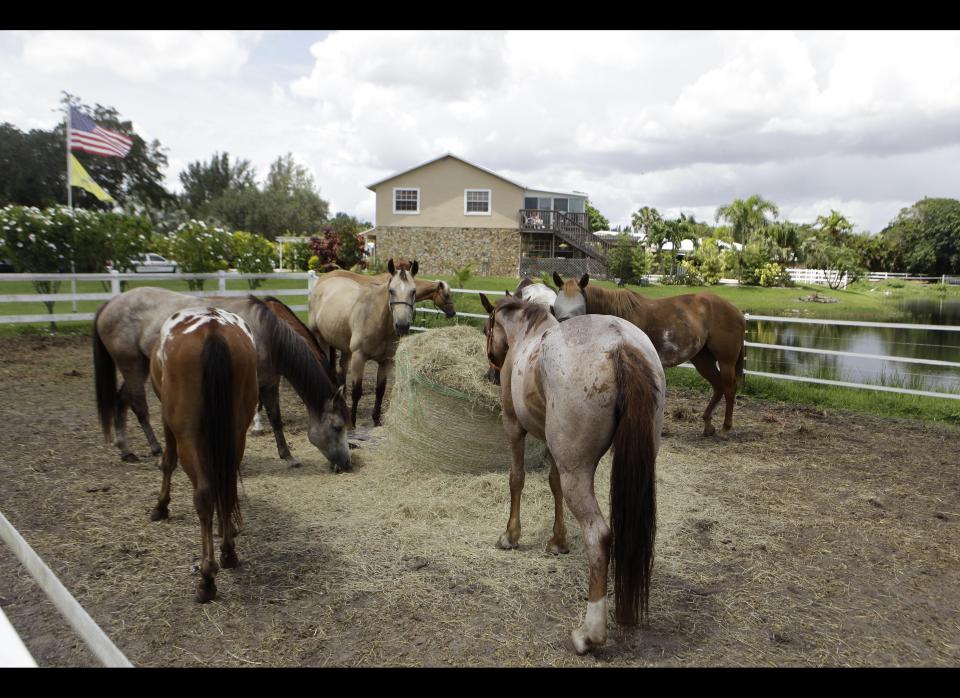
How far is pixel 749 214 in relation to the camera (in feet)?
147

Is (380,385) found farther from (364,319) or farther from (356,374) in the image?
(364,319)

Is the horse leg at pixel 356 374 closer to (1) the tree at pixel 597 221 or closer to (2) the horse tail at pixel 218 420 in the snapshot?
(2) the horse tail at pixel 218 420

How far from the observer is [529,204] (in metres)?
33.9

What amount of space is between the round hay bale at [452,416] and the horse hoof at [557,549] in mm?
1282

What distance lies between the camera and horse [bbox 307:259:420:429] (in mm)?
6426

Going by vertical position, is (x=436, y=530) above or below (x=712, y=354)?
below

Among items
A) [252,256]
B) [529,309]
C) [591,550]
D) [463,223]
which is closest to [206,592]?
[591,550]

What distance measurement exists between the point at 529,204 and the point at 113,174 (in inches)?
1086

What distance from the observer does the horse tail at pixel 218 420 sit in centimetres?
328

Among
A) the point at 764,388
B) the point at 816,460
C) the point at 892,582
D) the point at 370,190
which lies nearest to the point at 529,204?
the point at 370,190

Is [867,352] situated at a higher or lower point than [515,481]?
lower

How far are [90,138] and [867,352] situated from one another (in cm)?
2091

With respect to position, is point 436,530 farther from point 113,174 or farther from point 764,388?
point 113,174
